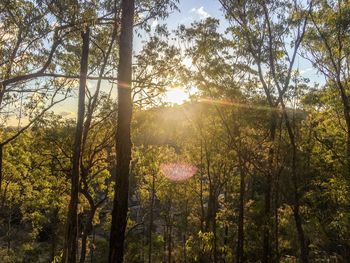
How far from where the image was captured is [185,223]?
1499 inches

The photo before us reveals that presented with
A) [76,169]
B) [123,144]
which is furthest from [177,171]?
[123,144]

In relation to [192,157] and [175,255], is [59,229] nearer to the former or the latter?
[175,255]

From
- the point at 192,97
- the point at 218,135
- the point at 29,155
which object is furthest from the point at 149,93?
the point at 29,155

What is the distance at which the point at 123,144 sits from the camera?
825cm

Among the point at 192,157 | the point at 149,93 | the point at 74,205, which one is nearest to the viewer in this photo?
the point at 74,205

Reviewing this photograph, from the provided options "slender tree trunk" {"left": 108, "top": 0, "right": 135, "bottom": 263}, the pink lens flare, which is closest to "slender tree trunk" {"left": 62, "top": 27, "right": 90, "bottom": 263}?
"slender tree trunk" {"left": 108, "top": 0, "right": 135, "bottom": 263}

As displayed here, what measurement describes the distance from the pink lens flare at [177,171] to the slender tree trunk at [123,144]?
83.2 ft

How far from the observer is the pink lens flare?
1341 inches

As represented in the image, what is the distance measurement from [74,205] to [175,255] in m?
25.4

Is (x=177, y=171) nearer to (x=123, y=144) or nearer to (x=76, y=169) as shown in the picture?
(x=76, y=169)

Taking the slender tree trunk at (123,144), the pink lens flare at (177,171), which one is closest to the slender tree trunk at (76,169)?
the slender tree trunk at (123,144)

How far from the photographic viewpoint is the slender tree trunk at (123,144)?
7607 mm

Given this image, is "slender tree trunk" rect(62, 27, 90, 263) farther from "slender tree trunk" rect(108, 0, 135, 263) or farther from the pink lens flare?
the pink lens flare

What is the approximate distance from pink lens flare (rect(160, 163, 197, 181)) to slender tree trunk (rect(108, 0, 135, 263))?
25.4 m
